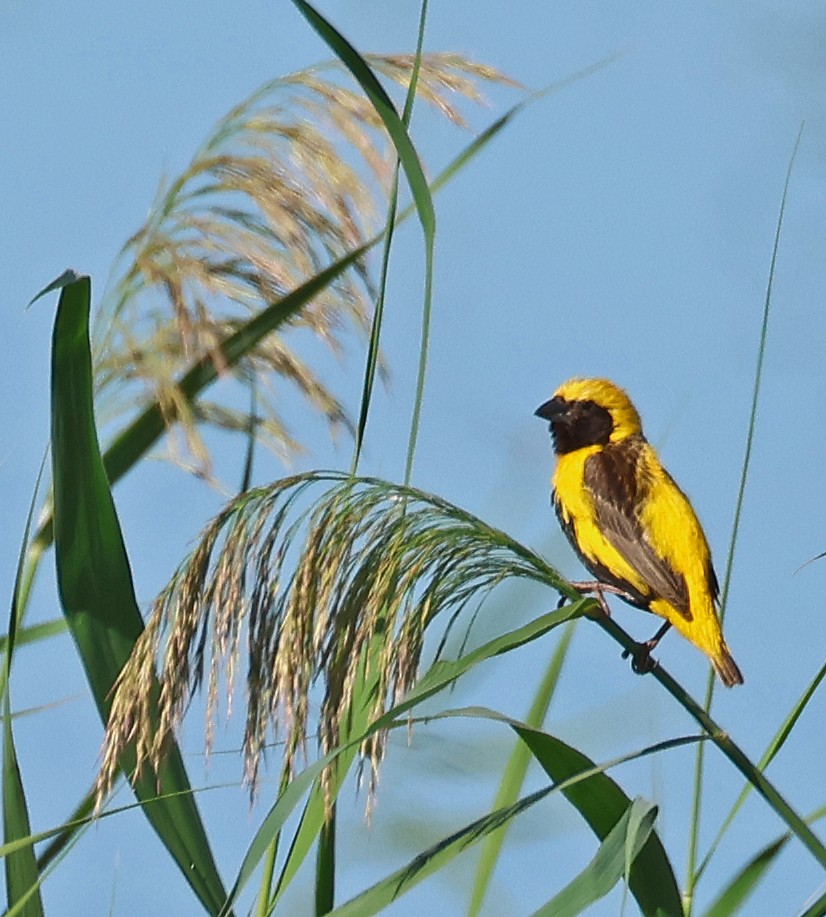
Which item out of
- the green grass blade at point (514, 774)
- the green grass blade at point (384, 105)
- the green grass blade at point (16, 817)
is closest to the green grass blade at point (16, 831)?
the green grass blade at point (16, 817)

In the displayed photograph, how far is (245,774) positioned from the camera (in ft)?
4.46

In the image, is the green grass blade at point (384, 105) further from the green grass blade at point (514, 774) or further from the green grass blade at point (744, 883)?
the green grass blade at point (744, 883)

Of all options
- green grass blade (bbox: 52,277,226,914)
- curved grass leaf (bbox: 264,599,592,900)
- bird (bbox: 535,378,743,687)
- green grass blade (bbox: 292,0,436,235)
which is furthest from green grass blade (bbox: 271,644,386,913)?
bird (bbox: 535,378,743,687)

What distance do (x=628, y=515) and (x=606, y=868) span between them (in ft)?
6.00

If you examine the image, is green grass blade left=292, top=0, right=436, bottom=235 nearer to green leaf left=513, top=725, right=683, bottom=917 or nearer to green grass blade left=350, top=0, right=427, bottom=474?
green grass blade left=350, top=0, right=427, bottom=474

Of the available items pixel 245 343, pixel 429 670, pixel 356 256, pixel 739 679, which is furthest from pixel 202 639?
pixel 739 679

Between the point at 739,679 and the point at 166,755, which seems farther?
the point at 739,679

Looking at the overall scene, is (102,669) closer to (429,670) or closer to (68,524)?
(68,524)

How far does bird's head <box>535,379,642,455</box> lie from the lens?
3650 mm

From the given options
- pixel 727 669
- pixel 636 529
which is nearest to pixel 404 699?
pixel 727 669

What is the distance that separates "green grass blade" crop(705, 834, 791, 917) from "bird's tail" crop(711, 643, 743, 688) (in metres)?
1.05

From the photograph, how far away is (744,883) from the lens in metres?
1.57

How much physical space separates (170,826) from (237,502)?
0.36 meters

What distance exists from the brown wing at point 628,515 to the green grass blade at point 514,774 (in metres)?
1.08
